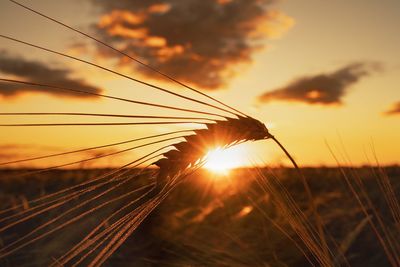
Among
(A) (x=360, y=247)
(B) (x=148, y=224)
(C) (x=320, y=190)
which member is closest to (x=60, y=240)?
(B) (x=148, y=224)

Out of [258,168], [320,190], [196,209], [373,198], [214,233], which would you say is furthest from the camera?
[320,190]

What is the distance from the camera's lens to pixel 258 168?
5.23 ft

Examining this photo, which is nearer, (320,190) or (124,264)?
(124,264)

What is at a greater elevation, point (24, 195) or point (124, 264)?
point (24, 195)

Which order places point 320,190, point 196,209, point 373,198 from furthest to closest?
1. point 320,190
2. point 373,198
3. point 196,209

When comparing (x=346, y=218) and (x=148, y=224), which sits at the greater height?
(x=148, y=224)

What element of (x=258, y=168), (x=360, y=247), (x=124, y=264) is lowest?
(x=360, y=247)

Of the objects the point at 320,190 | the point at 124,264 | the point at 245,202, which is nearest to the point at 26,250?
the point at 124,264

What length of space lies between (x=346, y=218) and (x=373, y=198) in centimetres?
67

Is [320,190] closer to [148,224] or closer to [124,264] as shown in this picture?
[148,224]

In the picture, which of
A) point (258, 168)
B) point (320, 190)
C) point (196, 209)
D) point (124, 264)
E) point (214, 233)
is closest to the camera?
point (258, 168)

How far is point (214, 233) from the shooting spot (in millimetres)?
2836

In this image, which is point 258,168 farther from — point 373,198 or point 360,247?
point 373,198

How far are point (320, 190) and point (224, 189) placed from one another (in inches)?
29.6
